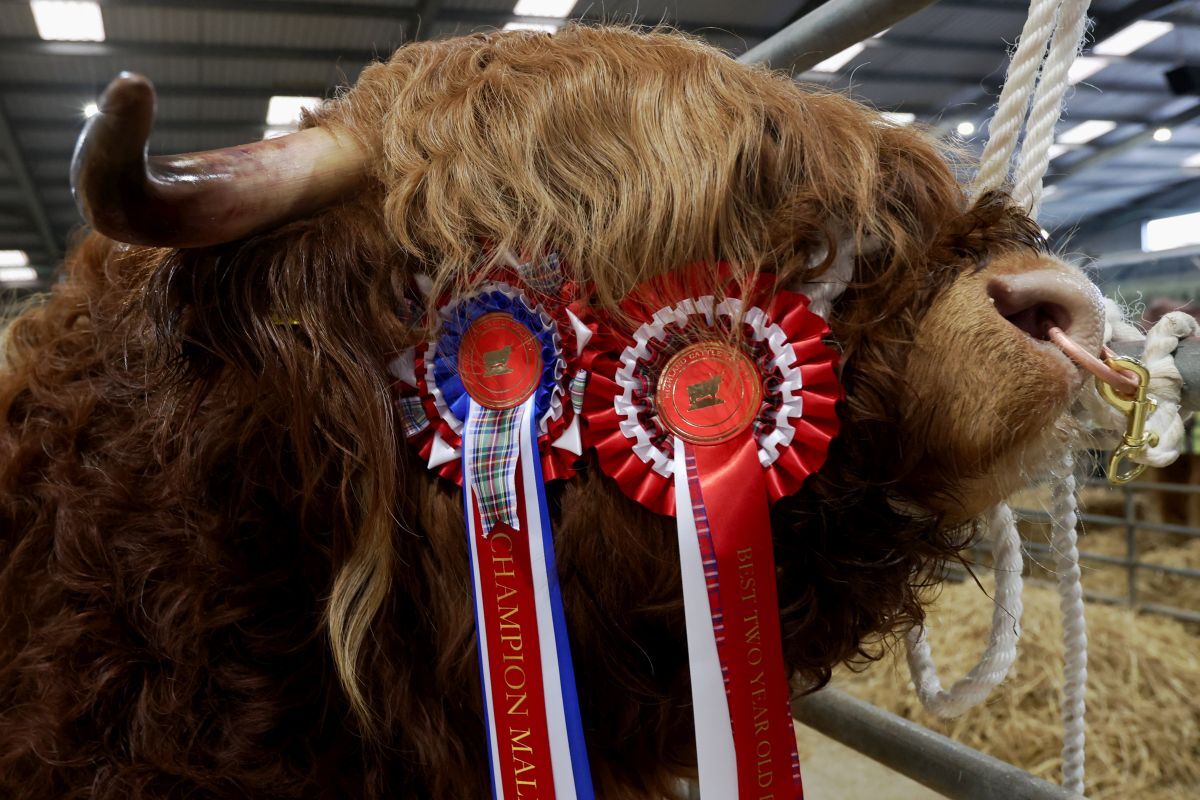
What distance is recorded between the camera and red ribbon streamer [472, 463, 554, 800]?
628 millimetres

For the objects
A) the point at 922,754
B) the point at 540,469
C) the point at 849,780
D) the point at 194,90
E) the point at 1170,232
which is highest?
the point at 194,90

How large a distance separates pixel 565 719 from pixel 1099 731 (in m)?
1.84

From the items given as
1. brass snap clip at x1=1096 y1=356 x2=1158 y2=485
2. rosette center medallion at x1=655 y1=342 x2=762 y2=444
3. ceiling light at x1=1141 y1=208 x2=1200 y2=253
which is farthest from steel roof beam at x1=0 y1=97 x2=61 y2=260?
ceiling light at x1=1141 y1=208 x2=1200 y2=253

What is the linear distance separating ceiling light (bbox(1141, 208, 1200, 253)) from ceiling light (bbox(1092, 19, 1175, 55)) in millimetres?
628

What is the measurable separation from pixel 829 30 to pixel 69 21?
174 cm

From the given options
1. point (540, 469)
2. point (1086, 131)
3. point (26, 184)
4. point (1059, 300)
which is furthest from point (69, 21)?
point (1086, 131)

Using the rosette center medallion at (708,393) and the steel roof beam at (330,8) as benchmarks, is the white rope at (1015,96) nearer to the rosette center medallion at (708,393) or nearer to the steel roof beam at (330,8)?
the rosette center medallion at (708,393)

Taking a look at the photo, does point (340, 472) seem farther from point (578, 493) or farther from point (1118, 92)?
point (1118, 92)

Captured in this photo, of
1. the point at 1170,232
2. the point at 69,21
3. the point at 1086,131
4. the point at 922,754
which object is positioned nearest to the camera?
the point at 922,754

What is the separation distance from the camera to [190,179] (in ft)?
1.68

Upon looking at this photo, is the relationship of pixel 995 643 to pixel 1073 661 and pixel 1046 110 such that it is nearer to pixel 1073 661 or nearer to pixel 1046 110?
pixel 1073 661

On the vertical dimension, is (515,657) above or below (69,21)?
below

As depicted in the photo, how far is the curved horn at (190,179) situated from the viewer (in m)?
0.43

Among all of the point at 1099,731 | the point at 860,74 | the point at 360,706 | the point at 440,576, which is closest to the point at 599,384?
the point at 440,576
